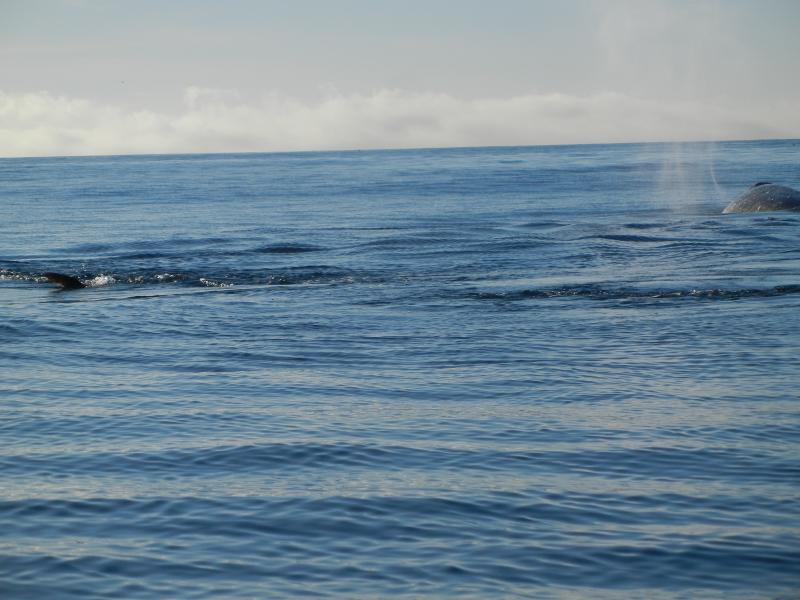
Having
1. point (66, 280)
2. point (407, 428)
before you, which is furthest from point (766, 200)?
point (407, 428)

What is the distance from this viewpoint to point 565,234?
3506 centimetres

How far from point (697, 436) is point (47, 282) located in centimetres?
1952

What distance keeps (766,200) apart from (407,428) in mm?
32977

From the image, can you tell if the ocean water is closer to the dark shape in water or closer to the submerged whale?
the dark shape in water

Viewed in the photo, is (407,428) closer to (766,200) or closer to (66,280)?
(66,280)

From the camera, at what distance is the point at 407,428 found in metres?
11.8

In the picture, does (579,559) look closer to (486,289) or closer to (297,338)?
(297,338)

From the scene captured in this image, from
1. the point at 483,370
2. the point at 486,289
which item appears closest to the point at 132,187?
the point at 486,289

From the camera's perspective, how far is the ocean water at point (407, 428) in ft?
26.2

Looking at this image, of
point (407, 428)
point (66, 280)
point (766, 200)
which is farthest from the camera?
point (766, 200)

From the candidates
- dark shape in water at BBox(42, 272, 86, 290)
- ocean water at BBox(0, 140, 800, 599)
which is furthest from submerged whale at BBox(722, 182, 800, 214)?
dark shape in water at BBox(42, 272, 86, 290)

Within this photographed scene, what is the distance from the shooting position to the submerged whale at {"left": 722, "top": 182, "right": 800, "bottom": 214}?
133ft

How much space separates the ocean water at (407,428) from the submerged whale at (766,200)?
42.4 ft

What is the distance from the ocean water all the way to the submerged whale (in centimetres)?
1294
